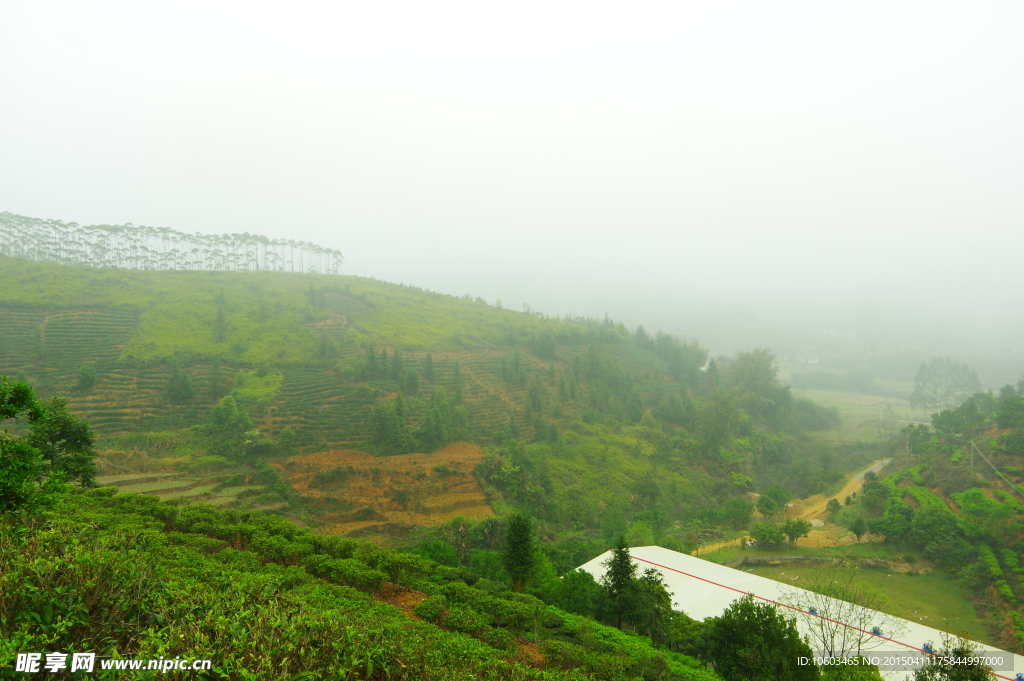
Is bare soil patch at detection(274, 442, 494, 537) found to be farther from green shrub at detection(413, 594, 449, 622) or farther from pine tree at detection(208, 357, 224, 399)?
green shrub at detection(413, 594, 449, 622)

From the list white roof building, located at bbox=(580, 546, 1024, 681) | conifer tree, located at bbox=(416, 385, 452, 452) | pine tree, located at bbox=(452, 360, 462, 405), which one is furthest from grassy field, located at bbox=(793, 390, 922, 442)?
conifer tree, located at bbox=(416, 385, 452, 452)

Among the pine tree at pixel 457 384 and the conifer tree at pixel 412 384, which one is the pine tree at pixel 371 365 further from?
Result: the pine tree at pixel 457 384

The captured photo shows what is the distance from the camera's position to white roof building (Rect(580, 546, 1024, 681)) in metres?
15.1

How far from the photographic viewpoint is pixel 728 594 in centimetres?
1859

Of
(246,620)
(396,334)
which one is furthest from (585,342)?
(246,620)

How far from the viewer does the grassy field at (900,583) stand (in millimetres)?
21672

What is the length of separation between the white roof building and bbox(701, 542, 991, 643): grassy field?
3.73 meters

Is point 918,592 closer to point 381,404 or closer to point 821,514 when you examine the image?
point 821,514

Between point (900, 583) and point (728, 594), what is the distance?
1609 centimetres

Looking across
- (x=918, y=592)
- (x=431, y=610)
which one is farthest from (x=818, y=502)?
(x=431, y=610)

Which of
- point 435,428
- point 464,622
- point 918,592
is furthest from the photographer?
point 435,428

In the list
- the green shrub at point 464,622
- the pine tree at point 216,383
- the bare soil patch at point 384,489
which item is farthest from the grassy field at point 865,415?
the pine tree at point 216,383

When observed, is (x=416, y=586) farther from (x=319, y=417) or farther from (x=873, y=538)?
(x=873, y=538)

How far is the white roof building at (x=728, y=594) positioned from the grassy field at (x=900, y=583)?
3726 mm
